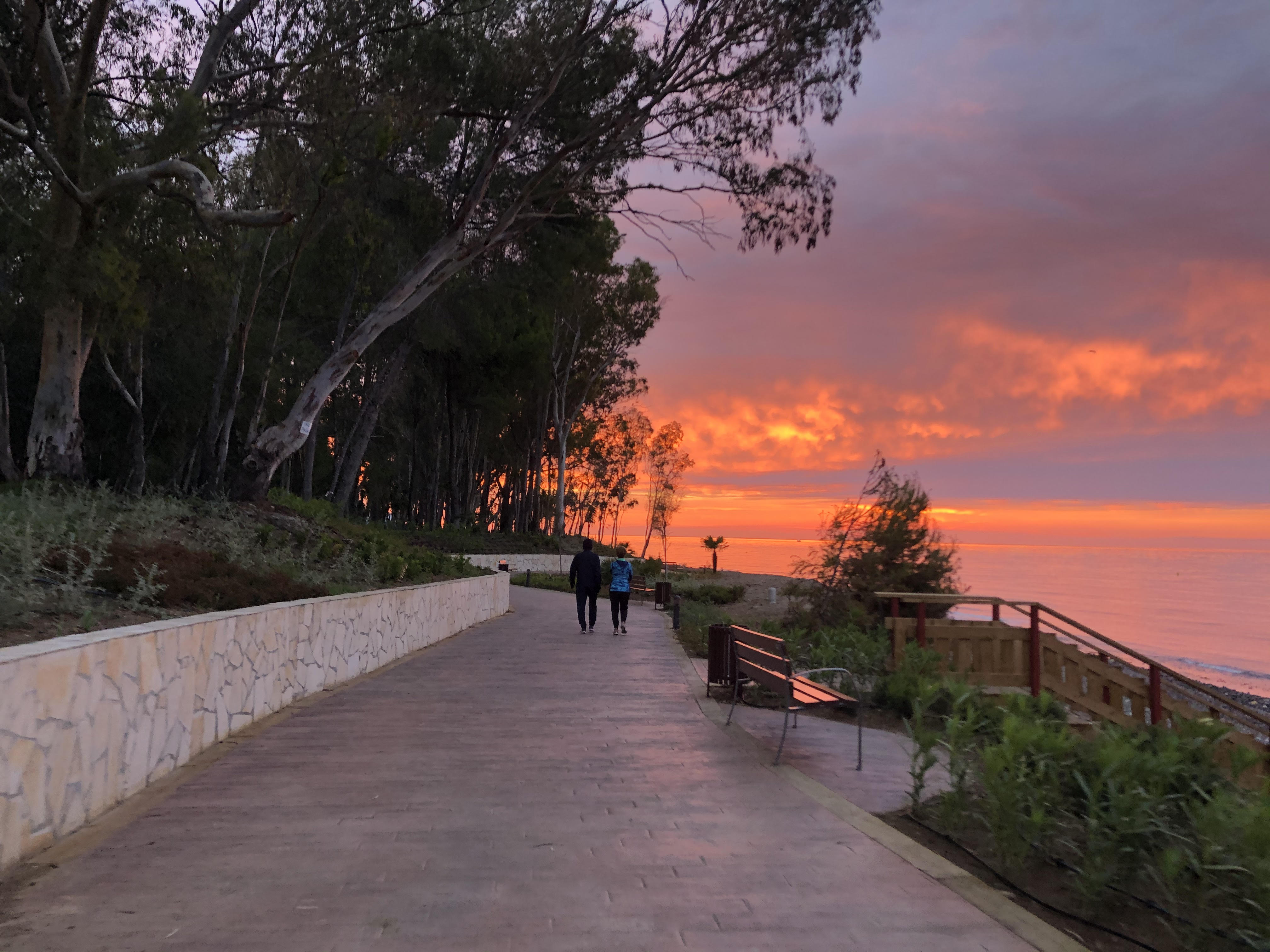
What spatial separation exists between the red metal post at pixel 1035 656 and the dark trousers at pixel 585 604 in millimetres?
8107

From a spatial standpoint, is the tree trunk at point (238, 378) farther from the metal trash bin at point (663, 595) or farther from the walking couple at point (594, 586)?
the metal trash bin at point (663, 595)

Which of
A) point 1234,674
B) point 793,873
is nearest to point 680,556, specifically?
point 1234,674

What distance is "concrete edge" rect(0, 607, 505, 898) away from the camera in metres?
4.19

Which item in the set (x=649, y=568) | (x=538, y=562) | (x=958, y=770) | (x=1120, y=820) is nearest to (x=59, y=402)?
(x=958, y=770)

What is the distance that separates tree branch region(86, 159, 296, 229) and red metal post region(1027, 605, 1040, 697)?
1151 cm

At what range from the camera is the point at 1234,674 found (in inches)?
1098

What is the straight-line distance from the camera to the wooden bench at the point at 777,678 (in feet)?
23.1

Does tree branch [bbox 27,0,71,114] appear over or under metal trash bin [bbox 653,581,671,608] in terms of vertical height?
over

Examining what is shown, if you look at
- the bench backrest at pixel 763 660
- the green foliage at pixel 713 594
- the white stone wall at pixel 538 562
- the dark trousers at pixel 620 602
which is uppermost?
the white stone wall at pixel 538 562

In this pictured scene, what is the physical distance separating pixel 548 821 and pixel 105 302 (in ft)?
42.9

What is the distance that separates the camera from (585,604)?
18.3m

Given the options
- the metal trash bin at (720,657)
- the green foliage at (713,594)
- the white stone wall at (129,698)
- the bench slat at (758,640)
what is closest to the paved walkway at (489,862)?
the white stone wall at (129,698)

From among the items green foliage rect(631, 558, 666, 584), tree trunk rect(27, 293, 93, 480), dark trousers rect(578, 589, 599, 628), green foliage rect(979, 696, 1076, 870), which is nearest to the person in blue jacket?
dark trousers rect(578, 589, 599, 628)

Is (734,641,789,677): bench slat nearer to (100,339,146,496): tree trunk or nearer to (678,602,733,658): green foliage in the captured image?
(678,602,733,658): green foliage
